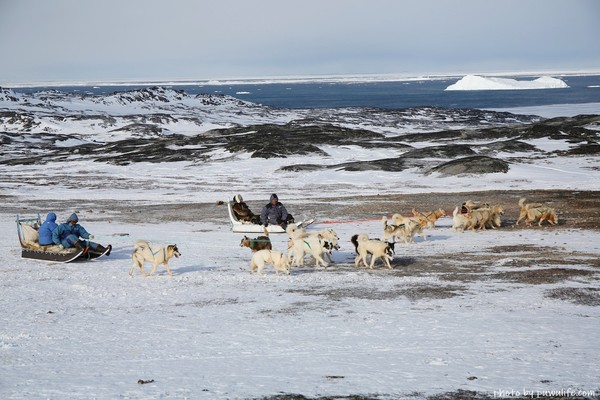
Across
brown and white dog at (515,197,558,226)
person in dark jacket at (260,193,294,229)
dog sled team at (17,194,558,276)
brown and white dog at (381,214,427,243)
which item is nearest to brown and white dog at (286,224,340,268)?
dog sled team at (17,194,558,276)

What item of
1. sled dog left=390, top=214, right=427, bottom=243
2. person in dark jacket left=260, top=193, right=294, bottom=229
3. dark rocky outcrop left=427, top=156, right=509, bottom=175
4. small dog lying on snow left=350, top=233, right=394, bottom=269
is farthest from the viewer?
dark rocky outcrop left=427, top=156, right=509, bottom=175

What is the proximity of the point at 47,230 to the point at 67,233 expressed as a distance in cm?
44

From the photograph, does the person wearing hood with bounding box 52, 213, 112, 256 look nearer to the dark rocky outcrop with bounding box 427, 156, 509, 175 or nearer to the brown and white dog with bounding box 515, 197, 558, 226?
the brown and white dog with bounding box 515, 197, 558, 226

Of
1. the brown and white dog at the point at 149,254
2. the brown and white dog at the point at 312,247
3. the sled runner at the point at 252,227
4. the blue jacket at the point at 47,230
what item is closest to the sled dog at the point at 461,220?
the sled runner at the point at 252,227

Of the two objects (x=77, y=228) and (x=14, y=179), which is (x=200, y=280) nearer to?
(x=77, y=228)

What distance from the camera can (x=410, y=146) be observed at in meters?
53.5

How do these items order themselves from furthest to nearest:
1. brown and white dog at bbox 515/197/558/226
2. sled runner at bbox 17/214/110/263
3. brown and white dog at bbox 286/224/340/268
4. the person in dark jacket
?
brown and white dog at bbox 515/197/558/226, the person in dark jacket, sled runner at bbox 17/214/110/263, brown and white dog at bbox 286/224/340/268

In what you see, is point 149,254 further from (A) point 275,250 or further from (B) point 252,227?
(B) point 252,227

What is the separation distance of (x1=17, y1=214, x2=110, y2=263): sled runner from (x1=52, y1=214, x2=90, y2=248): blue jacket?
0.53ft

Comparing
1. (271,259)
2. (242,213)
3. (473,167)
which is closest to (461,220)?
(242,213)

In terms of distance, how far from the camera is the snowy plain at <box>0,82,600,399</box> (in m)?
8.35

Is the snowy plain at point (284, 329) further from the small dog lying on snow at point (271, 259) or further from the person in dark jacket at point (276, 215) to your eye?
the person in dark jacket at point (276, 215)

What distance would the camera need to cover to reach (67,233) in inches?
654

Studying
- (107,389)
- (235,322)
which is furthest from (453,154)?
(107,389)
